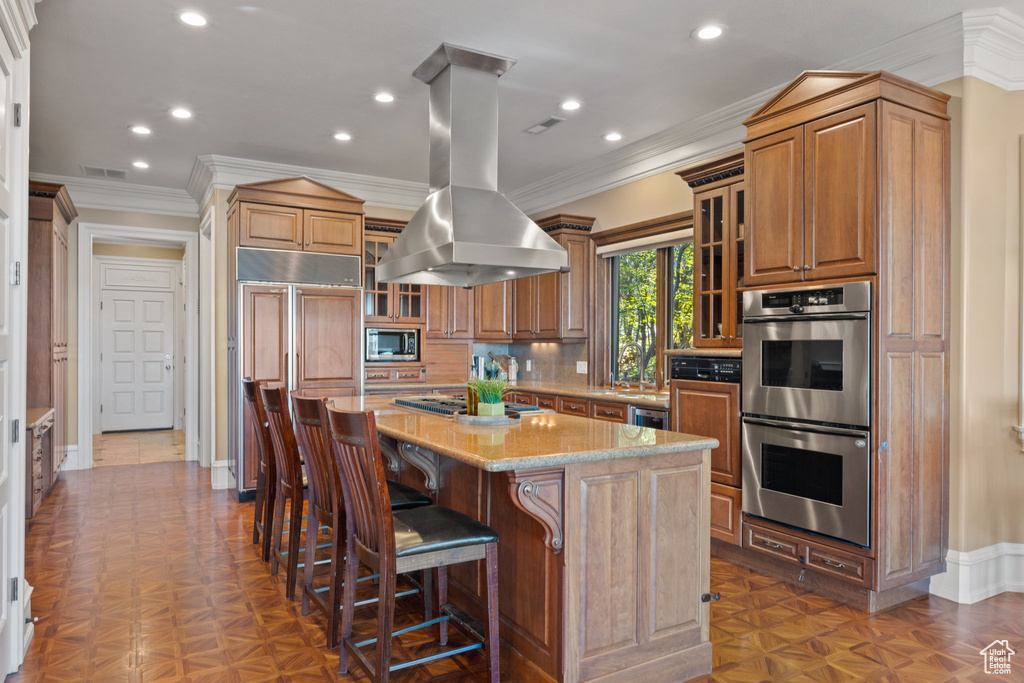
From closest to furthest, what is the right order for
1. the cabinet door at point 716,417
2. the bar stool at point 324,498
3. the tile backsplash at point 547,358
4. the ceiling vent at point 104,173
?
the bar stool at point 324,498 < the cabinet door at point 716,417 < the ceiling vent at point 104,173 < the tile backsplash at point 547,358

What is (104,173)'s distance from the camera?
605 cm

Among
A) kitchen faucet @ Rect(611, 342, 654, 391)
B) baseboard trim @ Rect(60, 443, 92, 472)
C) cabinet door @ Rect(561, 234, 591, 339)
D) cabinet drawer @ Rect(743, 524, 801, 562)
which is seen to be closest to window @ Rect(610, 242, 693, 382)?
kitchen faucet @ Rect(611, 342, 654, 391)

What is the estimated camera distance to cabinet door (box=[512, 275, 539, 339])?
6.15m

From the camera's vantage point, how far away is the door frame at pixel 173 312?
28.6ft

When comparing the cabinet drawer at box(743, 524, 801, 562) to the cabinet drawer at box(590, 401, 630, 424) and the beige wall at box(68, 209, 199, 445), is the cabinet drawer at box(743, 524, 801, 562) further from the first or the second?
the beige wall at box(68, 209, 199, 445)

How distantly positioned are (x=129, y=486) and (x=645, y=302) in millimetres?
4752

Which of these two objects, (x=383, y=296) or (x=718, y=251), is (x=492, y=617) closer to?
(x=718, y=251)

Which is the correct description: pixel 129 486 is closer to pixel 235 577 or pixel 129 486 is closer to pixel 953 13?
pixel 235 577

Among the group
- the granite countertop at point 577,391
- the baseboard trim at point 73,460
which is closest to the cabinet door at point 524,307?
the granite countertop at point 577,391

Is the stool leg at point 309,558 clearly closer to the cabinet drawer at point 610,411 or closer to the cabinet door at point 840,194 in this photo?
the cabinet drawer at point 610,411

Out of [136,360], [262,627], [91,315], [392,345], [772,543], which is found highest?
[91,315]

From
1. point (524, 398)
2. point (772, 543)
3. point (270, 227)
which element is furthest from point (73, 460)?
point (772, 543)

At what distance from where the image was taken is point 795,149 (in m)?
3.35

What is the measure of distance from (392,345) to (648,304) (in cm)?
246
